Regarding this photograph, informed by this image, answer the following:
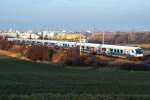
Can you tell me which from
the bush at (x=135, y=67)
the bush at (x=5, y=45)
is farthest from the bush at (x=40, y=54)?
the bush at (x=5, y=45)

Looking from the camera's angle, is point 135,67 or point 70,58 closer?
point 135,67

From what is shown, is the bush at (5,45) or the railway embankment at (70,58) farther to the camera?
the bush at (5,45)

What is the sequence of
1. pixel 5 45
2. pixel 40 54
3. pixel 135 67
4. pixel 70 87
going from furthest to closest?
pixel 5 45 → pixel 40 54 → pixel 135 67 → pixel 70 87

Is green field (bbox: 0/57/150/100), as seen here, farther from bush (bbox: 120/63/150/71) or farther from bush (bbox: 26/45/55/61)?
bush (bbox: 26/45/55/61)

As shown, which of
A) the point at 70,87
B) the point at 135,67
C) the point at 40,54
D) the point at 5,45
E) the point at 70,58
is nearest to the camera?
the point at 70,87

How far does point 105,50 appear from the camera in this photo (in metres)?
84.6

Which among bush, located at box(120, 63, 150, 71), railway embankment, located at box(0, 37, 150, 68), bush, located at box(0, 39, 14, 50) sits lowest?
bush, located at box(120, 63, 150, 71)

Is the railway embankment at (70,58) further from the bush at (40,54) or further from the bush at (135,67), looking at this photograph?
the bush at (135,67)

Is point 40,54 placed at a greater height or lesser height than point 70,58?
greater

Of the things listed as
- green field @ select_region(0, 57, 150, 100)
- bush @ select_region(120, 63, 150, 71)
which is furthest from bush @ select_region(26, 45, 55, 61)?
green field @ select_region(0, 57, 150, 100)

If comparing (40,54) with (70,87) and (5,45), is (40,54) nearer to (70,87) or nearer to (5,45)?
(5,45)

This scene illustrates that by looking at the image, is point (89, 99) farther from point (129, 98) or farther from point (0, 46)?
point (0, 46)

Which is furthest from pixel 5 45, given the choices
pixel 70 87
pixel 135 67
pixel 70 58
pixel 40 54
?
pixel 70 87

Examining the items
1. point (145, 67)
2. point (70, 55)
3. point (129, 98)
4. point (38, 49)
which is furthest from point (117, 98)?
point (38, 49)
